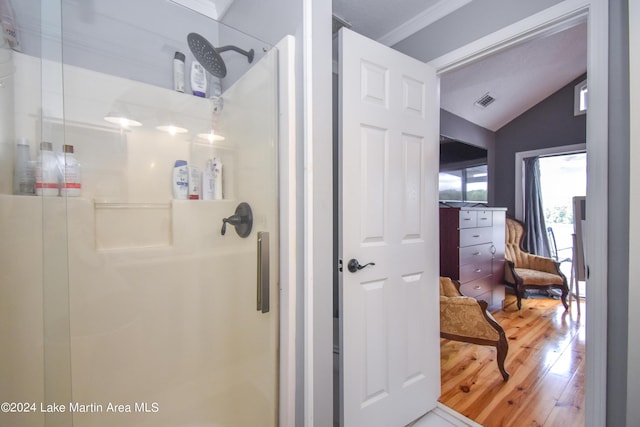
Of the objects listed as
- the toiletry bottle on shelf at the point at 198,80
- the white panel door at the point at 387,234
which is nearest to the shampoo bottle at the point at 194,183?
the toiletry bottle on shelf at the point at 198,80

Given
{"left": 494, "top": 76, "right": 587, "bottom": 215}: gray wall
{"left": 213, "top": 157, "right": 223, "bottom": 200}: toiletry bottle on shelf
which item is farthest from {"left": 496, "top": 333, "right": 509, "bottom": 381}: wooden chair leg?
{"left": 494, "top": 76, "right": 587, "bottom": 215}: gray wall

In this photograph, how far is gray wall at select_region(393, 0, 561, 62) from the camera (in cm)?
132

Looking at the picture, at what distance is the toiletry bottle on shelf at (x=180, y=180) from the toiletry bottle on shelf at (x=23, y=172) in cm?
52

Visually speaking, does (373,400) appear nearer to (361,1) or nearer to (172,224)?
(172,224)

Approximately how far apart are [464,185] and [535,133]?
166 centimetres

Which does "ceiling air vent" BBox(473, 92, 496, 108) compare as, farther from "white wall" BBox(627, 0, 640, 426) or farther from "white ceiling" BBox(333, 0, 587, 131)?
"white wall" BBox(627, 0, 640, 426)

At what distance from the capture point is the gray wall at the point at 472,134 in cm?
305

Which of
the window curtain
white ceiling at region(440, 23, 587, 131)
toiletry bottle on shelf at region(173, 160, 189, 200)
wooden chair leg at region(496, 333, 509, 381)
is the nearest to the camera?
toiletry bottle on shelf at region(173, 160, 189, 200)

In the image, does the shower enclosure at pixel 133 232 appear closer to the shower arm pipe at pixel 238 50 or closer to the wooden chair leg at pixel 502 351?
the shower arm pipe at pixel 238 50

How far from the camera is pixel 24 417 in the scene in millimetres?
980

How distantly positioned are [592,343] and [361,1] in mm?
2031

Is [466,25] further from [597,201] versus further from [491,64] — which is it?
[491,64]

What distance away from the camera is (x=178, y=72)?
1.44 metres

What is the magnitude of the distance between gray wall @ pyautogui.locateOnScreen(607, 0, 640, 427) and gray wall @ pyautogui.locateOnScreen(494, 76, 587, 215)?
319cm
